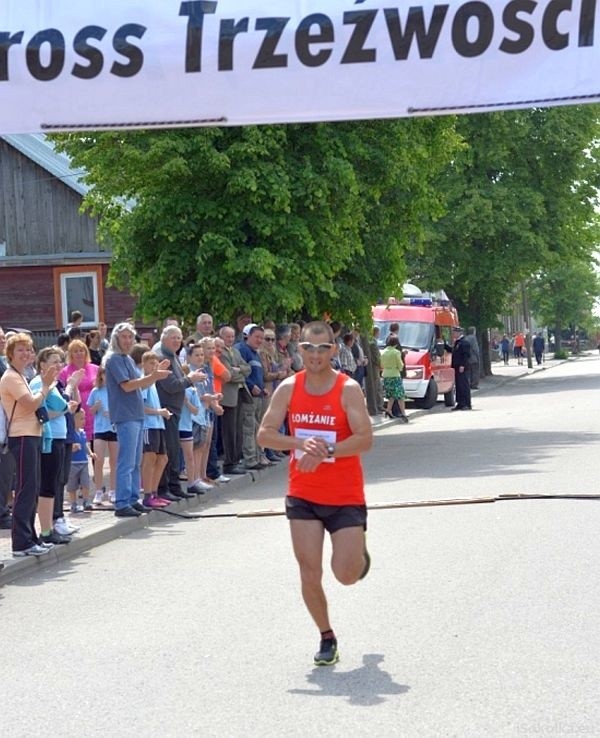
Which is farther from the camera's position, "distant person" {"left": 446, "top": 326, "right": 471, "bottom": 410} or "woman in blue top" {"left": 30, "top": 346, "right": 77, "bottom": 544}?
"distant person" {"left": 446, "top": 326, "right": 471, "bottom": 410}

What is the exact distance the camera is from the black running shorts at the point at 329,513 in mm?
7859

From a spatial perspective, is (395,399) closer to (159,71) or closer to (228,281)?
(228,281)

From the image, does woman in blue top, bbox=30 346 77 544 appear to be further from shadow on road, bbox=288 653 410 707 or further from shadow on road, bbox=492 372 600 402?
shadow on road, bbox=492 372 600 402

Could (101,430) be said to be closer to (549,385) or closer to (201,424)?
(201,424)

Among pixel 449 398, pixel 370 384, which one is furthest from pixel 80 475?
pixel 449 398

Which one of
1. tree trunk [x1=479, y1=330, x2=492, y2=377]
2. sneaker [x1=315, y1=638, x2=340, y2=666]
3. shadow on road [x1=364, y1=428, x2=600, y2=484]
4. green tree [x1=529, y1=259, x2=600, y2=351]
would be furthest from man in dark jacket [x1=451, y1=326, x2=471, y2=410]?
green tree [x1=529, y1=259, x2=600, y2=351]

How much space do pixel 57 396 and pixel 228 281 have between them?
401 inches

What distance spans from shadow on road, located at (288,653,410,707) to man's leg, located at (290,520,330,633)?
0.30 meters

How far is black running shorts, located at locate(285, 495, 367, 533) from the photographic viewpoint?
25.8 ft

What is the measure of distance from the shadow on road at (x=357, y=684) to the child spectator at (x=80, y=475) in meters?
7.00

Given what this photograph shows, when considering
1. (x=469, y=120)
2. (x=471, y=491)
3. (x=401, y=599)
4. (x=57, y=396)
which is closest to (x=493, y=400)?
(x=469, y=120)

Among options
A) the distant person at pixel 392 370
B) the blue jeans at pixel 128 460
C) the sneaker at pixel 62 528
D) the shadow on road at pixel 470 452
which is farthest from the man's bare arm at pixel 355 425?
the distant person at pixel 392 370

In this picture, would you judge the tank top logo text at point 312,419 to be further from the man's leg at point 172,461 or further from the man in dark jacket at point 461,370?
the man in dark jacket at point 461,370

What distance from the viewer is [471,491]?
16.0m
